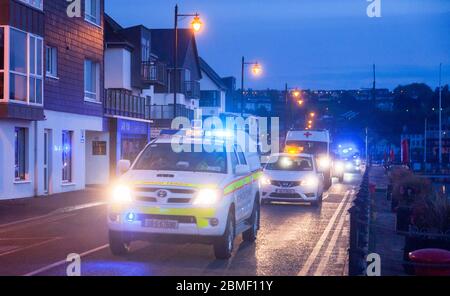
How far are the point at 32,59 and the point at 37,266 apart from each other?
15361 millimetres

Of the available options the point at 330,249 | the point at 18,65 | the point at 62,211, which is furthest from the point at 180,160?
the point at 18,65

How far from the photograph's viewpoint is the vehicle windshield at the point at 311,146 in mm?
36688

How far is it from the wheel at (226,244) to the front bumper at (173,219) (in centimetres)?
22

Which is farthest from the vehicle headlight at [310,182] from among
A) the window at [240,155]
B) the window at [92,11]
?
the window at [92,11]

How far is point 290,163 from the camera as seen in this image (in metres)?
25.7

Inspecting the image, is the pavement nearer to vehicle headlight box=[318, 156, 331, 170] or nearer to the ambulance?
the ambulance

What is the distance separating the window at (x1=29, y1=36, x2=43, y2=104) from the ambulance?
43.8ft

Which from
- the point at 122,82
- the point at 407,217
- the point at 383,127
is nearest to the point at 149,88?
the point at 122,82

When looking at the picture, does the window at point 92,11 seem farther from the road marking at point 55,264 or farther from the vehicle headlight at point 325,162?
the road marking at point 55,264

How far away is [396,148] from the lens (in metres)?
98.7

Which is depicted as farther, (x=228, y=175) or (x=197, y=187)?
(x=228, y=175)

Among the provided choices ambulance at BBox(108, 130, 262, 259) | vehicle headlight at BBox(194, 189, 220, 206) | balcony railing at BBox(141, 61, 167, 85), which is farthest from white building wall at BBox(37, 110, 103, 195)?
vehicle headlight at BBox(194, 189, 220, 206)

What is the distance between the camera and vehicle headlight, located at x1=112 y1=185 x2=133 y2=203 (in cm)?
1181
